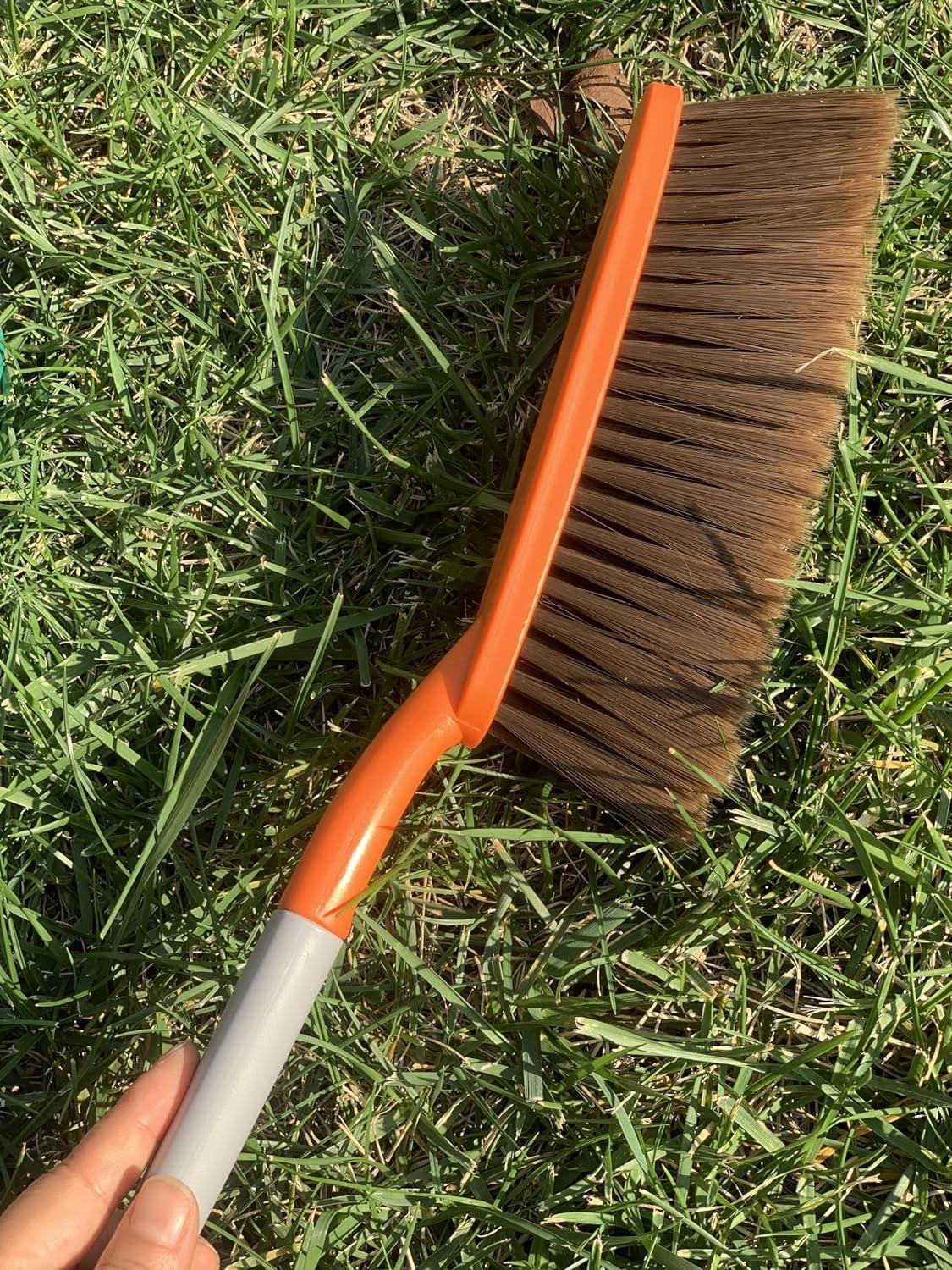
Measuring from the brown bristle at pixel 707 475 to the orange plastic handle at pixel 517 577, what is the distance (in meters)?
0.08

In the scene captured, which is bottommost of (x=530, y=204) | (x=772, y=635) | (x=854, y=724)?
(x=854, y=724)

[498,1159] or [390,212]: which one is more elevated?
[390,212]

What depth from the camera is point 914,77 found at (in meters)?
1.64

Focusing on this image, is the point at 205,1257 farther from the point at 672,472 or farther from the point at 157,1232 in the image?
the point at 672,472

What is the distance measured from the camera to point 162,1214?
111cm

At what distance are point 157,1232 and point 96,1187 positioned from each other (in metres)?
0.29

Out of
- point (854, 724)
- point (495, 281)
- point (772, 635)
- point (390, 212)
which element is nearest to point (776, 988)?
point (854, 724)

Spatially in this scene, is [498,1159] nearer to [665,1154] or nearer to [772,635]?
[665,1154]

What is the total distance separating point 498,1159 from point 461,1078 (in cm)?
13

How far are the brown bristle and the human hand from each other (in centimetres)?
66

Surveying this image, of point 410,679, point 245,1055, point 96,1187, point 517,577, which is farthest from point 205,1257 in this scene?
point 517,577

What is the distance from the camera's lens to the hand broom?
4.44ft

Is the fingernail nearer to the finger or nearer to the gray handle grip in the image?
the gray handle grip

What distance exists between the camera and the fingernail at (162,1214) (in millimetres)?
1104
